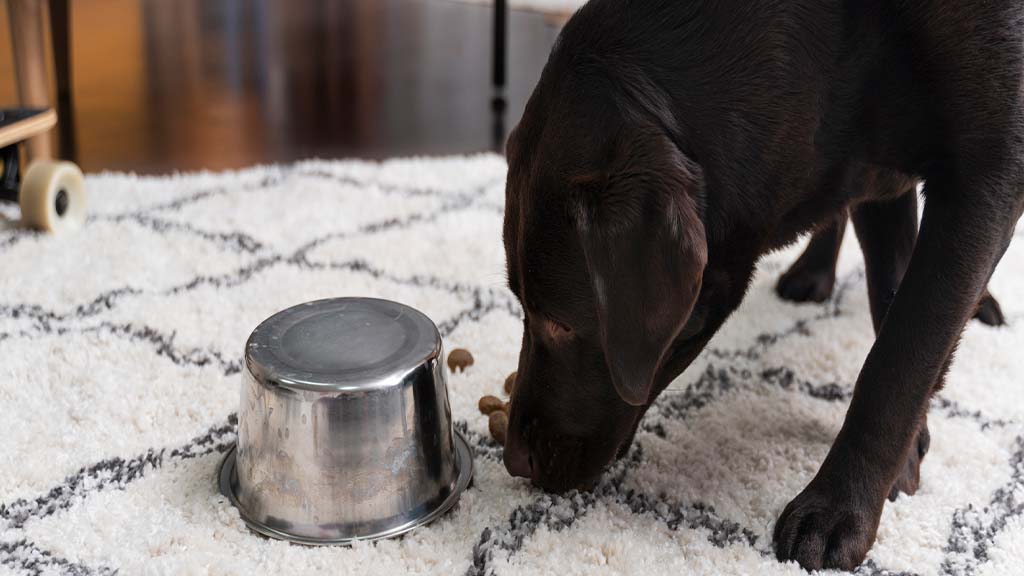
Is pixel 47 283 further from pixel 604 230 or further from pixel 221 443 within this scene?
pixel 604 230

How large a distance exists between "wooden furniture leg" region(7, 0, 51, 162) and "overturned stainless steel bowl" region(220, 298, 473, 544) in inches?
53.1

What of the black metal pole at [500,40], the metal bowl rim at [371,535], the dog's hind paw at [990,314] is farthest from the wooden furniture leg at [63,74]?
the dog's hind paw at [990,314]

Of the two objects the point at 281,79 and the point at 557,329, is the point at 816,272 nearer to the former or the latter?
the point at 557,329

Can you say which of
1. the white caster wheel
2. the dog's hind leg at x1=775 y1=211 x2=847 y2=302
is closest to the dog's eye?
the dog's hind leg at x1=775 y1=211 x2=847 y2=302

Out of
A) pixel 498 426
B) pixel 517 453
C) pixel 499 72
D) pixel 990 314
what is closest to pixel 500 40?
pixel 499 72

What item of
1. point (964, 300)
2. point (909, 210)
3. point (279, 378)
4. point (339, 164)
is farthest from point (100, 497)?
point (339, 164)

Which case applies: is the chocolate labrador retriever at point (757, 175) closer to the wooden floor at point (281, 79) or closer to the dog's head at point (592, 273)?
the dog's head at point (592, 273)

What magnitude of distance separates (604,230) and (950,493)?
25.4 inches

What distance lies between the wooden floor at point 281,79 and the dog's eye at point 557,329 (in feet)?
5.62

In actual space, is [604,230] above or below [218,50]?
above

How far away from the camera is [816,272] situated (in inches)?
75.5

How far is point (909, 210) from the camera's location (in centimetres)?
159

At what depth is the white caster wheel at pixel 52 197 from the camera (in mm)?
2002

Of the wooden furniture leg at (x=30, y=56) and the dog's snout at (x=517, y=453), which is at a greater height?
the wooden furniture leg at (x=30, y=56)
